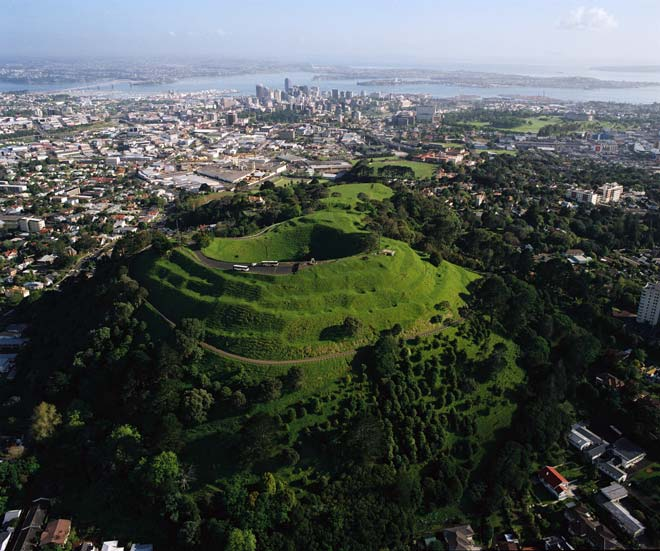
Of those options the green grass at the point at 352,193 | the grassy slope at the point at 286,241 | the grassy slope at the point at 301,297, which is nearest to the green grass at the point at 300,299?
the grassy slope at the point at 301,297

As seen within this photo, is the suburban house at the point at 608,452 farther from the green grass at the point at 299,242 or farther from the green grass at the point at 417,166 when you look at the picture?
the green grass at the point at 417,166

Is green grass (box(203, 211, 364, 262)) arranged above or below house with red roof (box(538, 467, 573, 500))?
above

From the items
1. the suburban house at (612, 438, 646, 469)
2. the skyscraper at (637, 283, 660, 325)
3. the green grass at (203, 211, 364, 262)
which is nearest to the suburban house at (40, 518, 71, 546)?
the green grass at (203, 211, 364, 262)

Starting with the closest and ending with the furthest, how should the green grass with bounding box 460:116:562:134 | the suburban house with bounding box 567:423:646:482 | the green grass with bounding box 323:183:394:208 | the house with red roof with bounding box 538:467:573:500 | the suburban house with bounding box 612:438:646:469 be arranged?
the house with red roof with bounding box 538:467:573:500
the suburban house with bounding box 567:423:646:482
the suburban house with bounding box 612:438:646:469
the green grass with bounding box 323:183:394:208
the green grass with bounding box 460:116:562:134

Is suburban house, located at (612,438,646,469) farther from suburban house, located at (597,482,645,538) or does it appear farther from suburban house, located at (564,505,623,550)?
suburban house, located at (564,505,623,550)

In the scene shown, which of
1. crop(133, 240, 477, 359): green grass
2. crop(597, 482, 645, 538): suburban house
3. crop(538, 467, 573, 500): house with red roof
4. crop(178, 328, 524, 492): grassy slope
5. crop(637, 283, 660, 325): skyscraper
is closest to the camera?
crop(597, 482, 645, 538): suburban house

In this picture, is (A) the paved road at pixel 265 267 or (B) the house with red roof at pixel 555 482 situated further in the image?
(A) the paved road at pixel 265 267

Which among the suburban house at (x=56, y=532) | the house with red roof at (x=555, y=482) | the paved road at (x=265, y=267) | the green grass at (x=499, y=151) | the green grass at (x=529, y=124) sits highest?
the paved road at (x=265, y=267)
